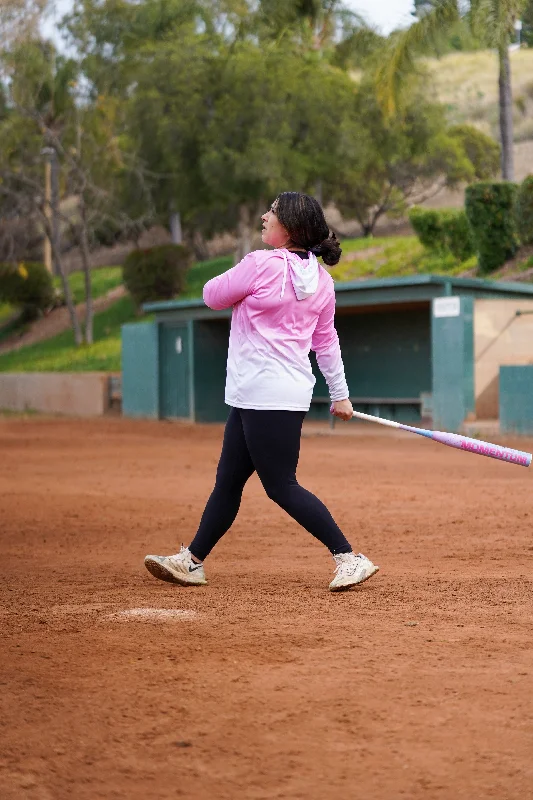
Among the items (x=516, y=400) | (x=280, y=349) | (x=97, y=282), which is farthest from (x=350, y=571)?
(x=97, y=282)

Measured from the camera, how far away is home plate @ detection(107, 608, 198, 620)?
5270 millimetres

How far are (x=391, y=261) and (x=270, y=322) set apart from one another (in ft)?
109

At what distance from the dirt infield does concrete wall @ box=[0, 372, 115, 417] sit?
71.0ft

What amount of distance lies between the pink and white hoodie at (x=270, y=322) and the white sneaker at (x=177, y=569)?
36.1 inches

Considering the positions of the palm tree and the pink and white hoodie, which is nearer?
the pink and white hoodie

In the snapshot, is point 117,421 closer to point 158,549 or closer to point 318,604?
point 158,549

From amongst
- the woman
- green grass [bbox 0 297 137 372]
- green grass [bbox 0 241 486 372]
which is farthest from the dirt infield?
green grass [bbox 0 297 137 372]

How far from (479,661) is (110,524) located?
5.56m

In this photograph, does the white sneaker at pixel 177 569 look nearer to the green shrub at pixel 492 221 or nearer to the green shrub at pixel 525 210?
the green shrub at pixel 525 210

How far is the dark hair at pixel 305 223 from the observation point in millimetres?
5707

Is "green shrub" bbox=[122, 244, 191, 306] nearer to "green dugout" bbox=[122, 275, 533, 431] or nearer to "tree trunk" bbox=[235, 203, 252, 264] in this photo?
"tree trunk" bbox=[235, 203, 252, 264]

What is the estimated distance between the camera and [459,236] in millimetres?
34875

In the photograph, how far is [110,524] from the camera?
952cm

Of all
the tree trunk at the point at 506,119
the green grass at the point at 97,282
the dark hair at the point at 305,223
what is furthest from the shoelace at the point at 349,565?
the green grass at the point at 97,282
